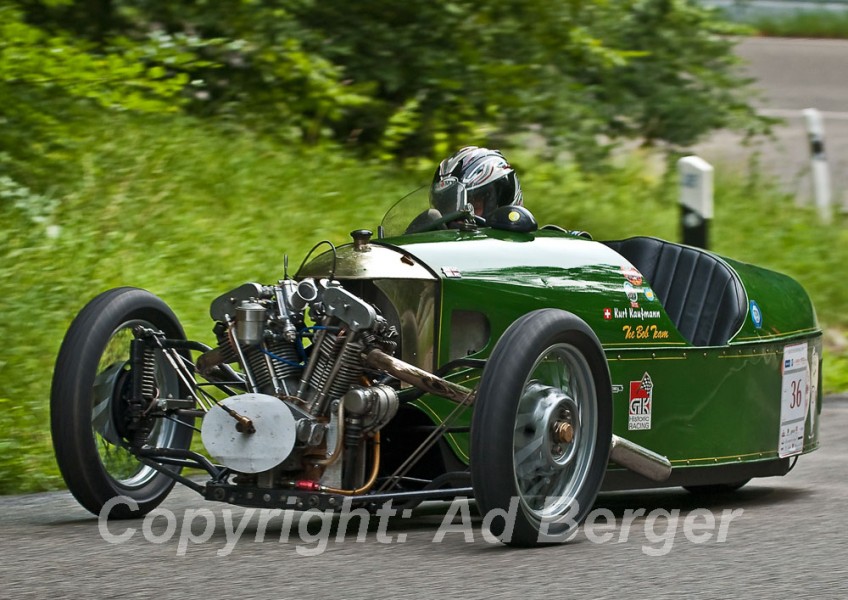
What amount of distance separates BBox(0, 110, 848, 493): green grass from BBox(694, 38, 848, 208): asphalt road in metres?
1.41

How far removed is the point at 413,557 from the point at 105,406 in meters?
1.32

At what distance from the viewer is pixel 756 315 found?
258 inches

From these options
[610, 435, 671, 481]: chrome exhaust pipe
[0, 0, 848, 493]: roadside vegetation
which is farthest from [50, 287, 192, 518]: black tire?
[0, 0, 848, 493]: roadside vegetation

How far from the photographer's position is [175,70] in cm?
1180

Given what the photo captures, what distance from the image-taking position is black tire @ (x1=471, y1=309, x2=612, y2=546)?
4855 millimetres

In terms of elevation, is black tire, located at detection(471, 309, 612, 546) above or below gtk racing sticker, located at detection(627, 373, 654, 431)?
above

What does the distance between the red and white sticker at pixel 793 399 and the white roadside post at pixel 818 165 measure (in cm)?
635

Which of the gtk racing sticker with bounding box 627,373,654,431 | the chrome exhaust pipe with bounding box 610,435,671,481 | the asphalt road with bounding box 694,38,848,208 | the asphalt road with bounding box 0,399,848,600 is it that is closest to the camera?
the asphalt road with bounding box 0,399,848,600

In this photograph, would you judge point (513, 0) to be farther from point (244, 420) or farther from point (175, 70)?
point (244, 420)

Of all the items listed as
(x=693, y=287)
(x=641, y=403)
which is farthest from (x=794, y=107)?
(x=641, y=403)

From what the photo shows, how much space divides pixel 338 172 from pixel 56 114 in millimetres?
2108

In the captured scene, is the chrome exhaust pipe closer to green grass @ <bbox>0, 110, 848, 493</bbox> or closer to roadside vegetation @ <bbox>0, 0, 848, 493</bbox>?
green grass @ <bbox>0, 110, 848, 493</bbox>

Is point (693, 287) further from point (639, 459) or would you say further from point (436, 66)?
point (436, 66)

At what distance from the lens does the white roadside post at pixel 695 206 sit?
29.4ft
